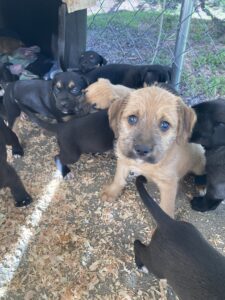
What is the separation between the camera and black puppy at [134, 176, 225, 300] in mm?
1900

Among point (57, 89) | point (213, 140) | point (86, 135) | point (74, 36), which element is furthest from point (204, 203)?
point (74, 36)

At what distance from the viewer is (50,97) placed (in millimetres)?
3764

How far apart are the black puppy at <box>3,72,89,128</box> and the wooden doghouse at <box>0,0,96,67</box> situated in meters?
1.11

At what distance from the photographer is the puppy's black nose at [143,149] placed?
2.36 metres

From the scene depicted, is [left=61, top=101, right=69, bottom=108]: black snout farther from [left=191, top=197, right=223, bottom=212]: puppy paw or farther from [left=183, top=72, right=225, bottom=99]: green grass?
[left=183, top=72, right=225, bottom=99]: green grass

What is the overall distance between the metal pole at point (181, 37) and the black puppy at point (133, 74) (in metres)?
0.15

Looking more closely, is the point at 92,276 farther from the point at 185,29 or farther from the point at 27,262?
the point at 185,29

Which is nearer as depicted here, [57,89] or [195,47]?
[57,89]

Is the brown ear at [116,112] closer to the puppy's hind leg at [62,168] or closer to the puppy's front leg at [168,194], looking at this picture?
the puppy's front leg at [168,194]

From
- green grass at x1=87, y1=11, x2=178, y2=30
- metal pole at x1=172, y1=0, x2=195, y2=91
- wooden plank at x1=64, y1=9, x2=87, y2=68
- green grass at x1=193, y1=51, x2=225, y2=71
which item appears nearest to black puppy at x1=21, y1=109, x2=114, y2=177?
metal pole at x1=172, y1=0, x2=195, y2=91

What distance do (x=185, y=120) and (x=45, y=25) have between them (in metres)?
3.50

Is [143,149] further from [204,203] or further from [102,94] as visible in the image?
[102,94]

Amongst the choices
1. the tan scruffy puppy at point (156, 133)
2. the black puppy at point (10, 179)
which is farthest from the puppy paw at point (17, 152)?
the tan scruffy puppy at point (156, 133)

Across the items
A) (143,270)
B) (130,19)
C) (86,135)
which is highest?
(130,19)
